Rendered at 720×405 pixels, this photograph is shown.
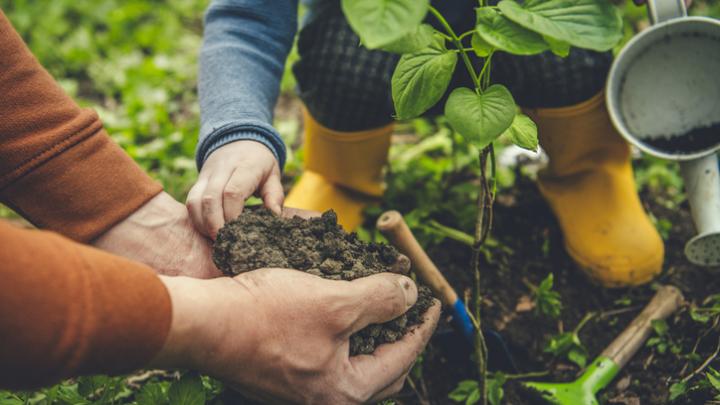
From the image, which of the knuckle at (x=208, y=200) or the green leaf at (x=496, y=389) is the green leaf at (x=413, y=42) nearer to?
the knuckle at (x=208, y=200)

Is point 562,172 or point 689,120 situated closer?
point 689,120

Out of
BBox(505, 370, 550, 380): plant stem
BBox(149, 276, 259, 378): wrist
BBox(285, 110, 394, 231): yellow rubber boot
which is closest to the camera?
BBox(149, 276, 259, 378): wrist

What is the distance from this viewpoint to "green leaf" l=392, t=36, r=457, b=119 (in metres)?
0.95

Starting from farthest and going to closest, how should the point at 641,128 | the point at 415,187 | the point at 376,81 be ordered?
the point at 415,187
the point at 376,81
the point at 641,128

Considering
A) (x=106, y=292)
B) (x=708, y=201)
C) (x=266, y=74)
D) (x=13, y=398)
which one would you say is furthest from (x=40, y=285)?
(x=708, y=201)

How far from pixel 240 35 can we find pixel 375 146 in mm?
585

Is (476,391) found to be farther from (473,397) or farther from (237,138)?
(237,138)

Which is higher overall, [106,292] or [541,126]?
[106,292]

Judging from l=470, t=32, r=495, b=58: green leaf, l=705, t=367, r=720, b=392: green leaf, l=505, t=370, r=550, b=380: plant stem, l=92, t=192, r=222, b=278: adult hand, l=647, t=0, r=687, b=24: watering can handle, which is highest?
l=470, t=32, r=495, b=58: green leaf

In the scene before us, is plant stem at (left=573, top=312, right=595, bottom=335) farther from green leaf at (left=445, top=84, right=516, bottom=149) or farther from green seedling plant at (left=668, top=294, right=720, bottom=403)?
green leaf at (left=445, top=84, right=516, bottom=149)

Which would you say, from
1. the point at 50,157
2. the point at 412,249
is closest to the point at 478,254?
the point at 412,249

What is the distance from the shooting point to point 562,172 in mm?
1875

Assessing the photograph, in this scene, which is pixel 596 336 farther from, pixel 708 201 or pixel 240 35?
pixel 240 35

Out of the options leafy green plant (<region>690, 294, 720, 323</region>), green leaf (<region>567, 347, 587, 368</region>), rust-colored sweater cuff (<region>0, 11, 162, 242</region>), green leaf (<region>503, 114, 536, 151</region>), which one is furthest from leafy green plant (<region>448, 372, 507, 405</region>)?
rust-colored sweater cuff (<region>0, 11, 162, 242</region>)
